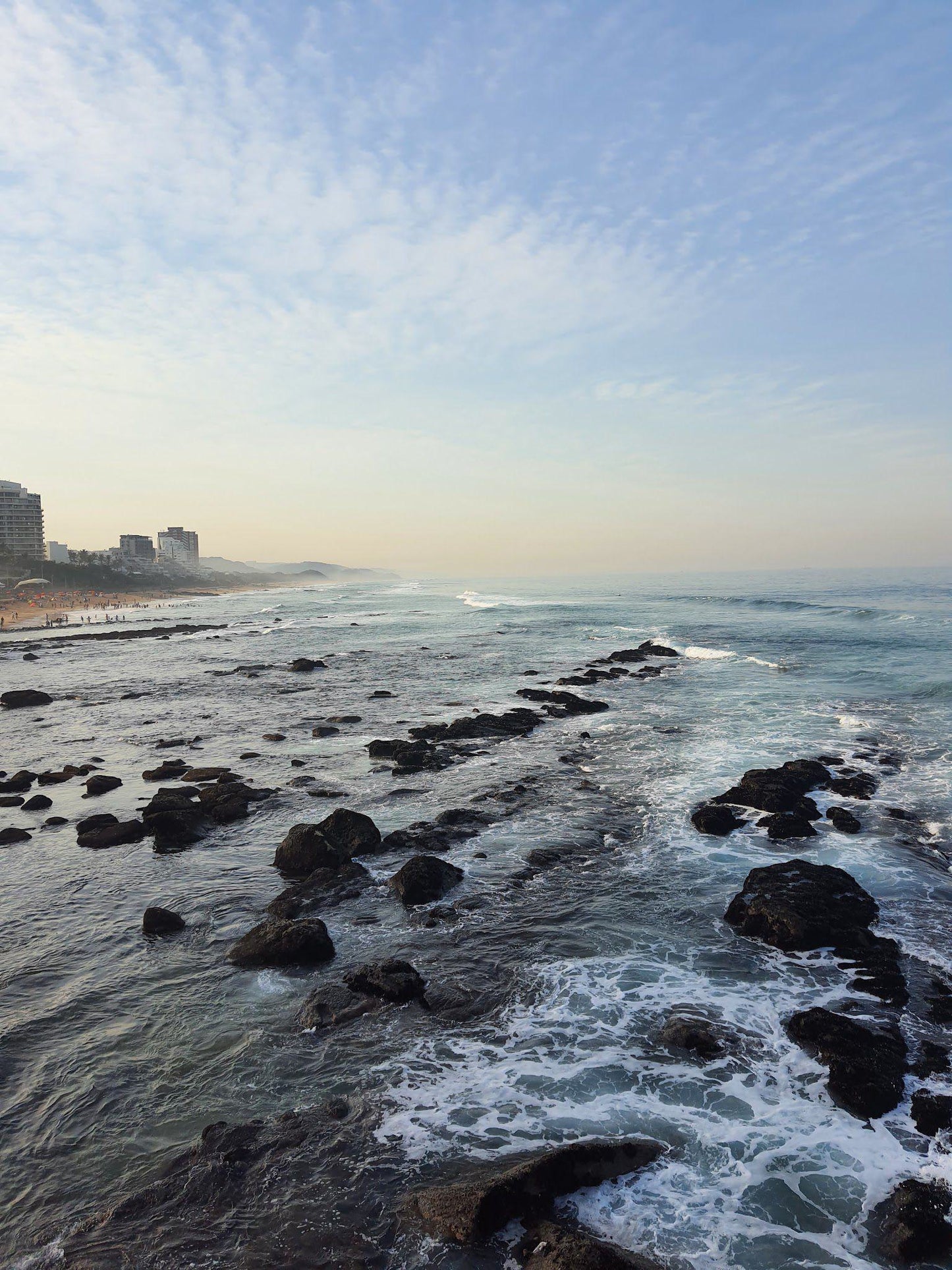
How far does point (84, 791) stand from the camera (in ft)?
58.4

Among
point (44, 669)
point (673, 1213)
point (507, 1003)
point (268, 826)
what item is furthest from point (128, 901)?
point (44, 669)

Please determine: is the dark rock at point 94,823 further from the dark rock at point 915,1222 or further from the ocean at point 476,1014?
the dark rock at point 915,1222

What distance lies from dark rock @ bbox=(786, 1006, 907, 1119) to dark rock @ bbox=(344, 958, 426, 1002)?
4.68 metres

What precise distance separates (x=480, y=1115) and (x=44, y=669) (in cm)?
4285

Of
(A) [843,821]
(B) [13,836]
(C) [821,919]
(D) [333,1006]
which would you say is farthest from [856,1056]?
(B) [13,836]

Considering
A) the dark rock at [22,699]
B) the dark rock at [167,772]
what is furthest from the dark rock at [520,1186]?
the dark rock at [22,699]

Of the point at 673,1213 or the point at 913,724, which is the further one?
the point at 913,724

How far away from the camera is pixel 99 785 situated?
17.9 m

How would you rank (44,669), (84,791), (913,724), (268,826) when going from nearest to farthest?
1. (268,826)
2. (84,791)
3. (913,724)
4. (44,669)

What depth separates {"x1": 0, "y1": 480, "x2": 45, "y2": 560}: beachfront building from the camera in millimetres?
164750

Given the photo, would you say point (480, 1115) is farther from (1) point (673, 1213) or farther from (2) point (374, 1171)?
(1) point (673, 1213)

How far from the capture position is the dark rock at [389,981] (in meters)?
8.83

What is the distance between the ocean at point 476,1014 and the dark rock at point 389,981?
1.05 ft

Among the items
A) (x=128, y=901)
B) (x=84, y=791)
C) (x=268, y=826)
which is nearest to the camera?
(x=128, y=901)
